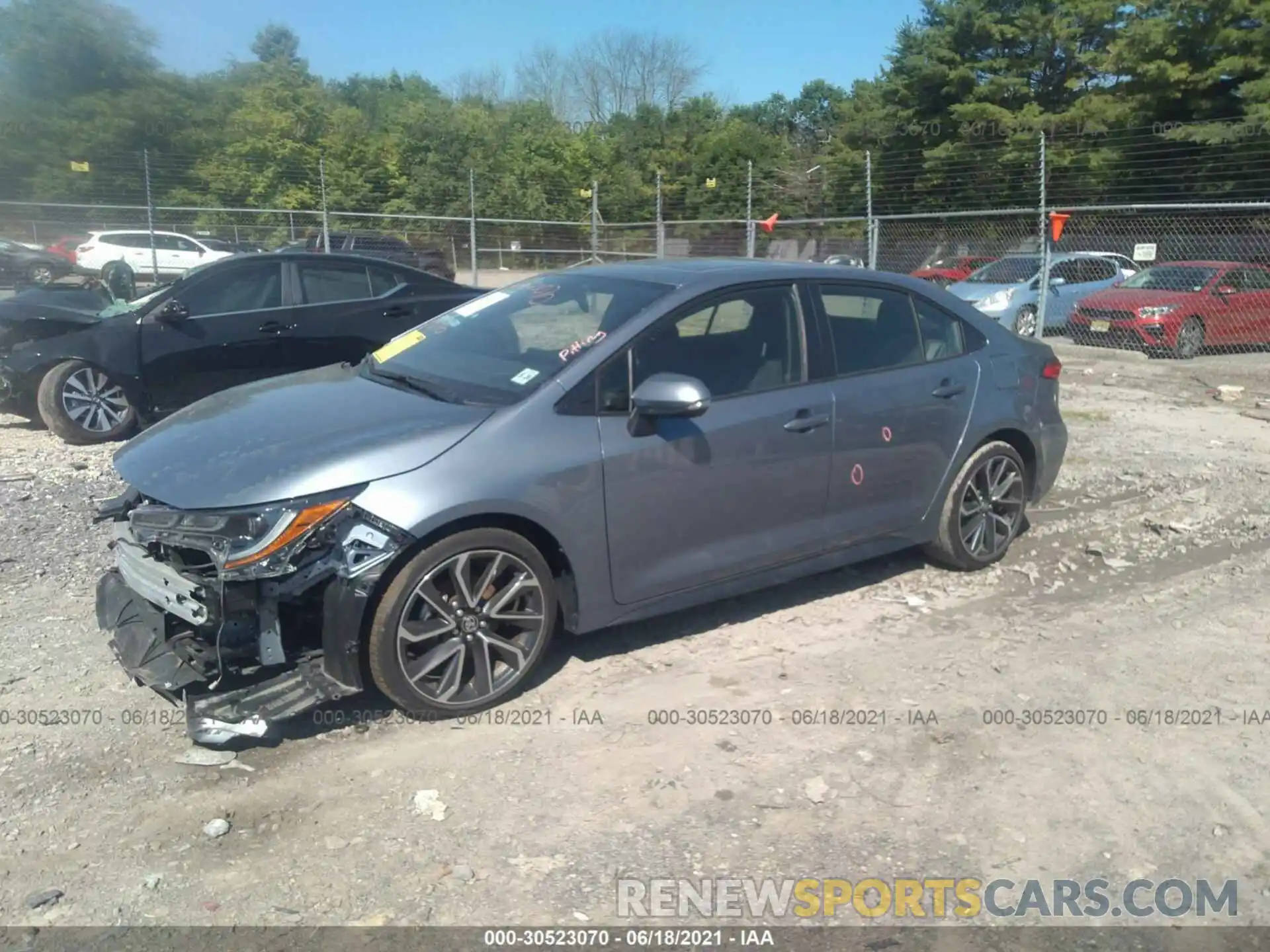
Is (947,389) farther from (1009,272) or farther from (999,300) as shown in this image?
(1009,272)

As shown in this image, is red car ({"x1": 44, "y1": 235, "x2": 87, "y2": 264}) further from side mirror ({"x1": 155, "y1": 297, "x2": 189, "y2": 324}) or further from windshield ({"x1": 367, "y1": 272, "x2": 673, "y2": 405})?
windshield ({"x1": 367, "y1": 272, "x2": 673, "y2": 405})

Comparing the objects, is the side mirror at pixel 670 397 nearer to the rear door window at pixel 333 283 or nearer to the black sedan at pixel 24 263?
the rear door window at pixel 333 283

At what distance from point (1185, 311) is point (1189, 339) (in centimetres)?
42

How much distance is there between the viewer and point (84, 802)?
138 inches

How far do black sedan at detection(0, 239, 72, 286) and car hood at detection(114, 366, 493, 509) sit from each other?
70.5 ft

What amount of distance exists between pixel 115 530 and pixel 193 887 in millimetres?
1709

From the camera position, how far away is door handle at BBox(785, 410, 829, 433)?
4738mm

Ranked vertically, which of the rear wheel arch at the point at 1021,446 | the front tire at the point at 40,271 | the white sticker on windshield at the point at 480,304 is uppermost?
the front tire at the point at 40,271

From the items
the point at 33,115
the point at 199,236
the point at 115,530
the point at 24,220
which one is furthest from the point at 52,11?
the point at 115,530

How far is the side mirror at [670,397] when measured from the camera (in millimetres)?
4176

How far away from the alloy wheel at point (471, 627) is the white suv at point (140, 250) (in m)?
21.3

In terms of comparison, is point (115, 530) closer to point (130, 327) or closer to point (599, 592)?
point (599, 592)

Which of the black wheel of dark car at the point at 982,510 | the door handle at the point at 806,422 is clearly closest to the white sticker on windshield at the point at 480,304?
the door handle at the point at 806,422

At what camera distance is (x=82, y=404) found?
27.5ft
